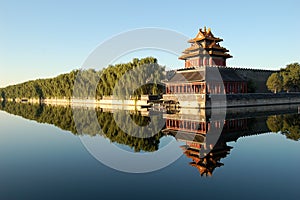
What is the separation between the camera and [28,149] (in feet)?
50.0

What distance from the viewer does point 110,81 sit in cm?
5397

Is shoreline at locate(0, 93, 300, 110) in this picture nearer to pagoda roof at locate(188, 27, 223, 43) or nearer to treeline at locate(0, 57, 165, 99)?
treeline at locate(0, 57, 165, 99)

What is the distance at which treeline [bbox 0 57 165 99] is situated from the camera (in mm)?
47500

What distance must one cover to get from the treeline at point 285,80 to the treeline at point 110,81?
64.5 ft

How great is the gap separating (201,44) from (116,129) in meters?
30.9

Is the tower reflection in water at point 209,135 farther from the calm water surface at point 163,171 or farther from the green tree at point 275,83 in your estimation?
the green tree at point 275,83

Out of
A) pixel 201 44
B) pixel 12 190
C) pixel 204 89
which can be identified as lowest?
pixel 12 190

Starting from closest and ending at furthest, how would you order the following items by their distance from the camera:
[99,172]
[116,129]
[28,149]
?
[99,172], [28,149], [116,129]

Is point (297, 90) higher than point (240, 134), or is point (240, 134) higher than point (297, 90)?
point (297, 90)

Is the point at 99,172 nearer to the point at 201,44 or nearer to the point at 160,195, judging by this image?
the point at 160,195

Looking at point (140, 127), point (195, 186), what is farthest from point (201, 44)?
point (195, 186)

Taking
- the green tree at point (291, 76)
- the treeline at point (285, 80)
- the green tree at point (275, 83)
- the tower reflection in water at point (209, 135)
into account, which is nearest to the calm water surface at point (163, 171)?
the tower reflection in water at point (209, 135)

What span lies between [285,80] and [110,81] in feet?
110

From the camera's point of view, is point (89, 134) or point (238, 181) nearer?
point (238, 181)
